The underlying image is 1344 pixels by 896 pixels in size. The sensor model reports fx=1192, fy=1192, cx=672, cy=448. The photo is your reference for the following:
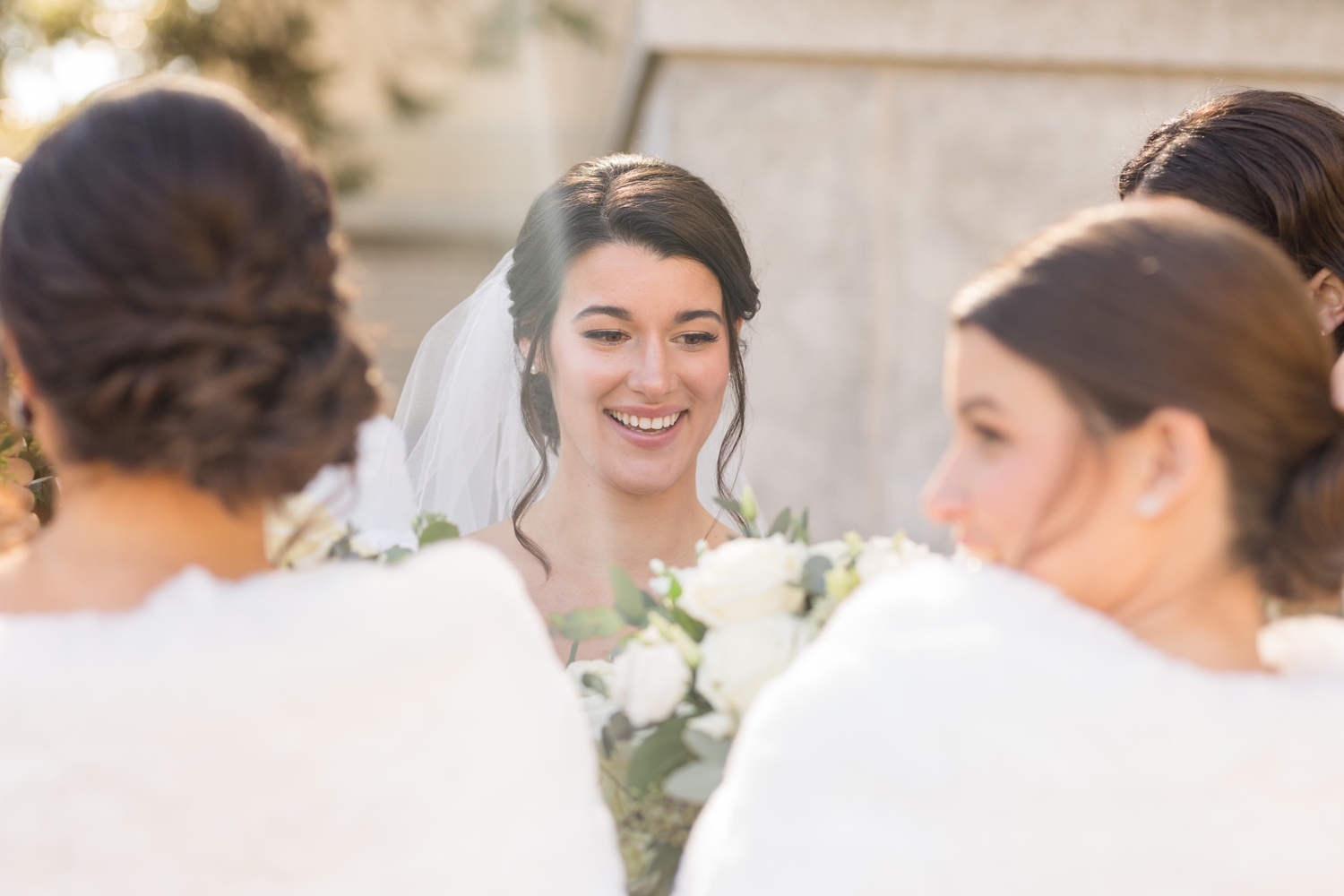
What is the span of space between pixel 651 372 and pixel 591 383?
0.16 m

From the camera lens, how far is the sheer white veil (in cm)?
349

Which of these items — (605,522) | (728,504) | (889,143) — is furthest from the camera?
(889,143)

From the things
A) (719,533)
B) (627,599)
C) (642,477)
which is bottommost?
(719,533)

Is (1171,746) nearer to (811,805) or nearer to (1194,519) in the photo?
(1194,519)

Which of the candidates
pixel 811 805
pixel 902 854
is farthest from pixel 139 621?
pixel 902 854

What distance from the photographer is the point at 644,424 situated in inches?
124

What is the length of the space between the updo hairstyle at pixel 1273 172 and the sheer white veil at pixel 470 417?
1.69 metres

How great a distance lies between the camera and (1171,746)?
4.45 feet

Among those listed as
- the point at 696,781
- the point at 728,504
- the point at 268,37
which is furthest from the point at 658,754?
the point at 268,37

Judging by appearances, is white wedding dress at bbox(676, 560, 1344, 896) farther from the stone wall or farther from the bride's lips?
the stone wall

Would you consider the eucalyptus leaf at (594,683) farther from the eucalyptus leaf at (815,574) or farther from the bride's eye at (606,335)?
the bride's eye at (606,335)

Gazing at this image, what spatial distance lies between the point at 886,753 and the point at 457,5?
33.0 feet

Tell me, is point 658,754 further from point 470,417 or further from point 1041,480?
point 470,417

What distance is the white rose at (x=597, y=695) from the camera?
2.00 m
